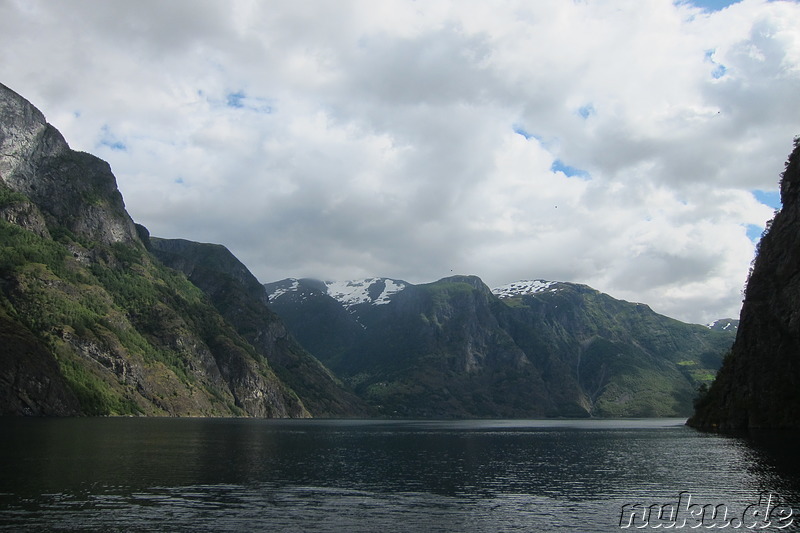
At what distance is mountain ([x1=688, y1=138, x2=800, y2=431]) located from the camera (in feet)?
520

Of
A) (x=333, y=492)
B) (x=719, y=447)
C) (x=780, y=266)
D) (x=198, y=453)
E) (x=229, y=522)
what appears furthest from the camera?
(x=780, y=266)

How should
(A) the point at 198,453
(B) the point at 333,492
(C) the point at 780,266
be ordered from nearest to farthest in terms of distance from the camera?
(B) the point at 333,492
(A) the point at 198,453
(C) the point at 780,266

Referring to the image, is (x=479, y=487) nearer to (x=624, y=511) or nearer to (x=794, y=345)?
(x=624, y=511)

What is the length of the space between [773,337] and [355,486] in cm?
14356

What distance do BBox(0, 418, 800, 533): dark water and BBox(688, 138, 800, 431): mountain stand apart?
159 ft

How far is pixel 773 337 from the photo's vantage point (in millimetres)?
165125

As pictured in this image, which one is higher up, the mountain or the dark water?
the mountain

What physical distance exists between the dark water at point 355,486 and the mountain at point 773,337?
159 ft

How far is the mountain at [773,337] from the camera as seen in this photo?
520 ft

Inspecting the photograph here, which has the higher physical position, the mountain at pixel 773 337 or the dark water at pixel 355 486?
the mountain at pixel 773 337

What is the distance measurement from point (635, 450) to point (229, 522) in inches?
4051

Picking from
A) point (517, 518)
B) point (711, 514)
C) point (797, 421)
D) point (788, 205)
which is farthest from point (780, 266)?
point (517, 518)

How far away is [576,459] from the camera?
10925 cm

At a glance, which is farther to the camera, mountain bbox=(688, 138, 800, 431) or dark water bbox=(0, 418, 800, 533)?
mountain bbox=(688, 138, 800, 431)
